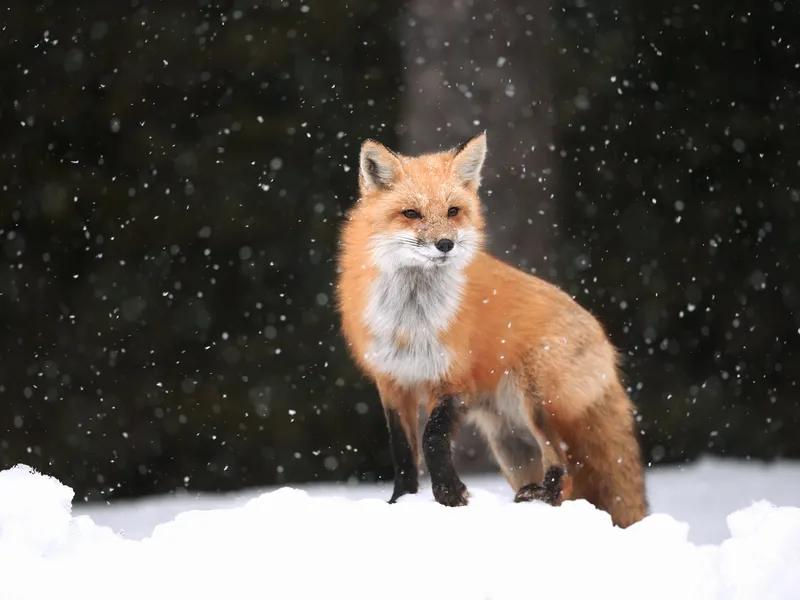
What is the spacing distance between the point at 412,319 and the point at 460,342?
17cm

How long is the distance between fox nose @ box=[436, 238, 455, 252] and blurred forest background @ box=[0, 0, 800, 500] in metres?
2.27

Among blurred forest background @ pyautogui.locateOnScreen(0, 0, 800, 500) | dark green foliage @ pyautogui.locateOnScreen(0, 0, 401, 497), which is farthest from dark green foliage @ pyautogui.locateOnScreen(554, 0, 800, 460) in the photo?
dark green foliage @ pyautogui.locateOnScreen(0, 0, 401, 497)

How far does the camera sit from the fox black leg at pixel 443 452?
2961 millimetres

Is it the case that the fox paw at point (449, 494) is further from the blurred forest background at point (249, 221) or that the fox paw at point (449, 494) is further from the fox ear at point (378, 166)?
the blurred forest background at point (249, 221)

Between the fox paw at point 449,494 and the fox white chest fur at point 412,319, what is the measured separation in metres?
0.34

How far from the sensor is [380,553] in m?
2.70

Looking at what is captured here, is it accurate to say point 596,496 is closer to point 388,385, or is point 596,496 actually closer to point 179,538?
point 388,385

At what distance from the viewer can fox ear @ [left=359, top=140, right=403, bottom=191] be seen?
3.02m

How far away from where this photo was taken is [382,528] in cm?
281

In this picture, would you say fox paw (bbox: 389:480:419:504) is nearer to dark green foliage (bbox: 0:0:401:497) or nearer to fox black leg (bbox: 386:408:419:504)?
fox black leg (bbox: 386:408:419:504)

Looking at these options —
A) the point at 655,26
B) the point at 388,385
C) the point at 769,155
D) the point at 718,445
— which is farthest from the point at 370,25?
the point at 718,445

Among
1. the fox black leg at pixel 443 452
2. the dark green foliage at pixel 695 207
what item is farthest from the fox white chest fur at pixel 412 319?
the dark green foliage at pixel 695 207

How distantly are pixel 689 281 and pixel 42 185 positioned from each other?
3.59 meters

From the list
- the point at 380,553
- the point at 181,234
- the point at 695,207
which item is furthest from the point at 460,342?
the point at 695,207
